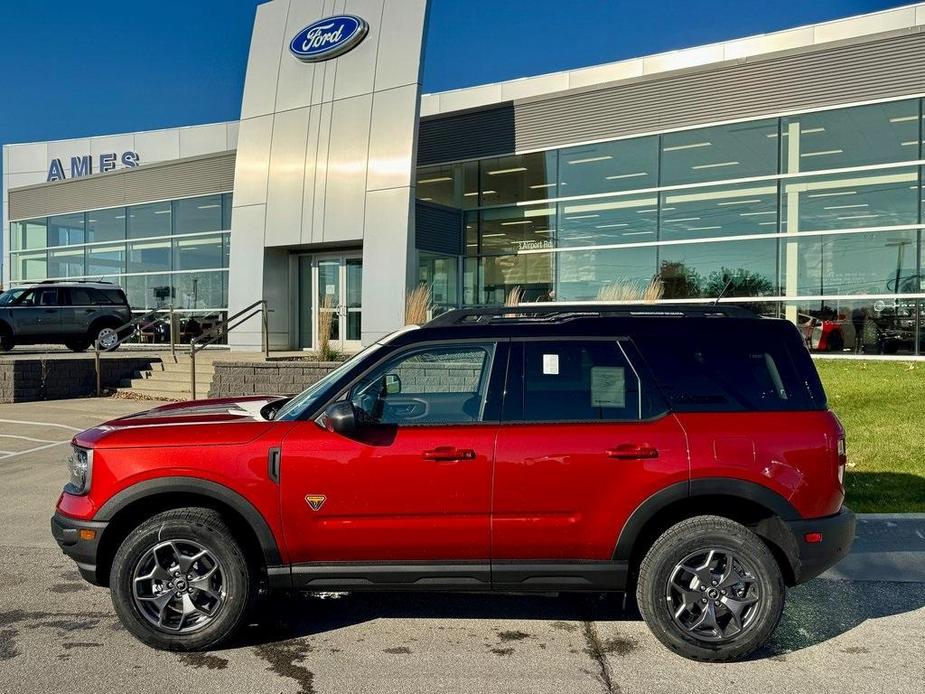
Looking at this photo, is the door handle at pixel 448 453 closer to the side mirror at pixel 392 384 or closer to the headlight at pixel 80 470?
the side mirror at pixel 392 384

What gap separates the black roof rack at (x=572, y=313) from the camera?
4566mm

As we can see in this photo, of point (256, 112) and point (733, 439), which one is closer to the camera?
point (733, 439)

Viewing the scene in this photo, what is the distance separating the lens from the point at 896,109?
52.4 ft

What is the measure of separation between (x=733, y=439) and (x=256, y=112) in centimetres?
1957

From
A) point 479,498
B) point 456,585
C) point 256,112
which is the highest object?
point 256,112

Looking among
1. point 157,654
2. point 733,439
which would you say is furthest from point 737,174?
point 157,654

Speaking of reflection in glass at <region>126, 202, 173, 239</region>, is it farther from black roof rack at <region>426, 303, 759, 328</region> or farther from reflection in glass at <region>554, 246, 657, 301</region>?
black roof rack at <region>426, 303, 759, 328</region>

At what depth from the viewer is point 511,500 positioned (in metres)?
4.21

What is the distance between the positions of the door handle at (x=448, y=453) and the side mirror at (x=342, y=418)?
16.5 inches

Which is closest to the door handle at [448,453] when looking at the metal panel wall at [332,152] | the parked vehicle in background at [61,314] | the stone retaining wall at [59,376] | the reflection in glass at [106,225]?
the stone retaining wall at [59,376]

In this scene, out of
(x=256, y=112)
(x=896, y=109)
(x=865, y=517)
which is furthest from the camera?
(x=256, y=112)

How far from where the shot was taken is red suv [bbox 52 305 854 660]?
13.7 feet

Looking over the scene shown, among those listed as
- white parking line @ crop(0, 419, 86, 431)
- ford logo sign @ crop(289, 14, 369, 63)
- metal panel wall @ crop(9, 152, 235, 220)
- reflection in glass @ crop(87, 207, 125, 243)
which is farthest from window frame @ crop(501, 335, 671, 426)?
reflection in glass @ crop(87, 207, 125, 243)

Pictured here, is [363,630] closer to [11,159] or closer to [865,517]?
[865,517]
